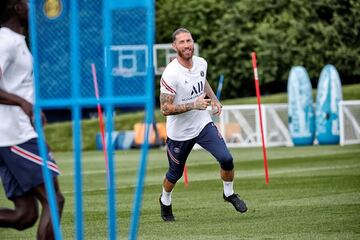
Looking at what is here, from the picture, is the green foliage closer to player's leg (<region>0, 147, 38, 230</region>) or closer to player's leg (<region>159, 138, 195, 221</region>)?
player's leg (<region>159, 138, 195, 221</region>)

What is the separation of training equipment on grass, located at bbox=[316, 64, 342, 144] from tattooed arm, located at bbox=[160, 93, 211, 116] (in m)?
22.1

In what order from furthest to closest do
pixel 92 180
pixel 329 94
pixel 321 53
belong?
pixel 321 53 < pixel 329 94 < pixel 92 180

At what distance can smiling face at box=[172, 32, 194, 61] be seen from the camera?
13562 mm

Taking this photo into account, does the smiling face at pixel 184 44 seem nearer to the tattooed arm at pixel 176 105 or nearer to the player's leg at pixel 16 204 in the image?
the tattooed arm at pixel 176 105

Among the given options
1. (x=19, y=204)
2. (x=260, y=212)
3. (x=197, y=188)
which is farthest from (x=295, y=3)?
Result: (x=19, y=204)

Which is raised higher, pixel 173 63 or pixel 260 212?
pixel 173 63

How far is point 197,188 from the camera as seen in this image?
62.1ft

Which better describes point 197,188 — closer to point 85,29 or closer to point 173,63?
point 173,63

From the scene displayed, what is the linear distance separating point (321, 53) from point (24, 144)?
39003 mm

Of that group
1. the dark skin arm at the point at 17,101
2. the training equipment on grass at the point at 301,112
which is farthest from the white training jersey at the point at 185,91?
the training equipment on grass at the point at 301,112

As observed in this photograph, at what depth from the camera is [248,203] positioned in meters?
15.6

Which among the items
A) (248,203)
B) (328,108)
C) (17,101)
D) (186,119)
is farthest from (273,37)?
(17,101)

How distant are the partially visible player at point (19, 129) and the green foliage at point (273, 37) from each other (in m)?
37.9

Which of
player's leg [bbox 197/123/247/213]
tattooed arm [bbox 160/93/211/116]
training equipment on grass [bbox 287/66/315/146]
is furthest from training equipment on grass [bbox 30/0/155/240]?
training equipment on grass [bbox 287/66/315/146]
